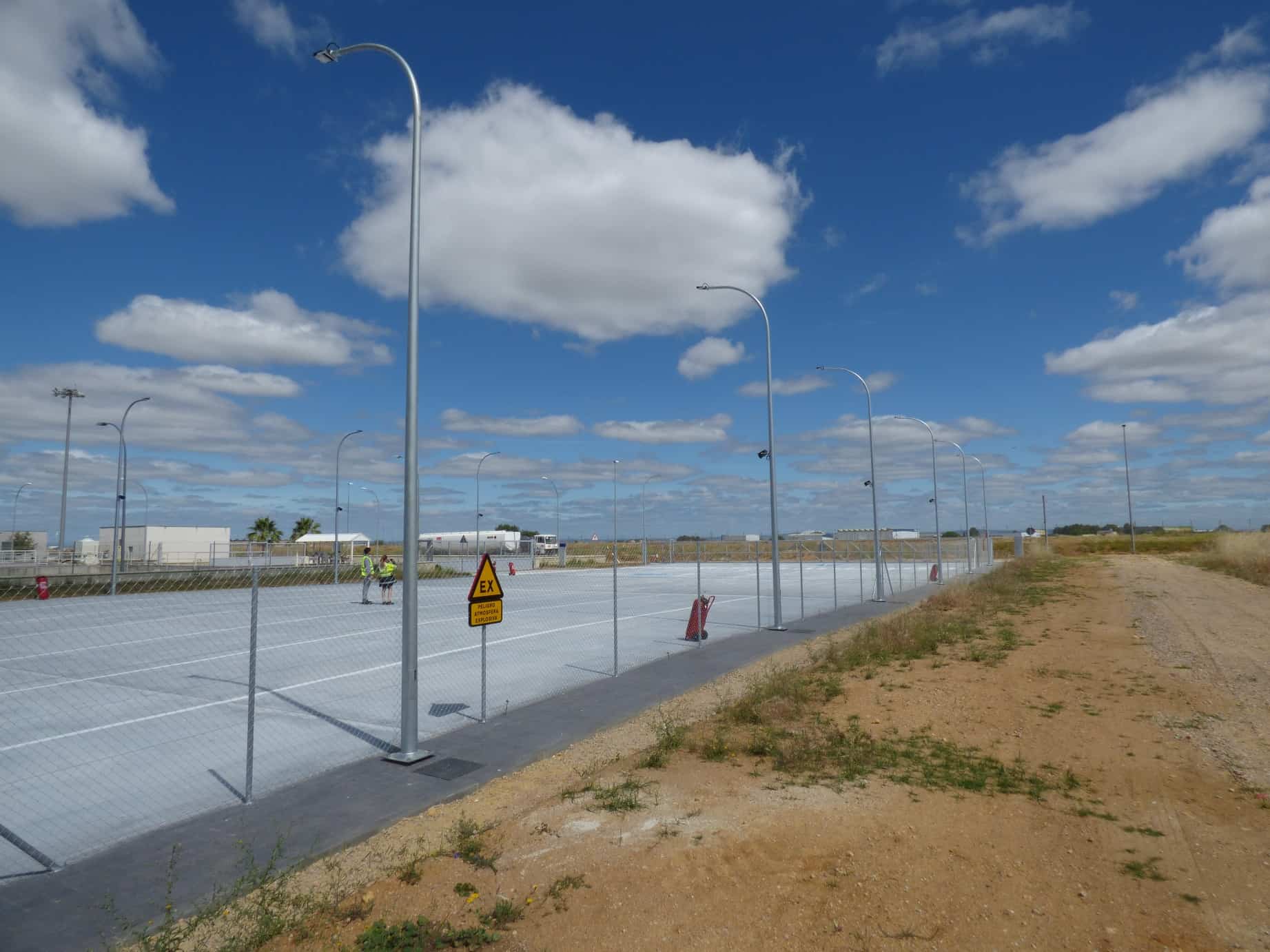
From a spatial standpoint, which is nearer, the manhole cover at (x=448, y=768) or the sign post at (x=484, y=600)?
the manhole cover at (x=448, y=768)

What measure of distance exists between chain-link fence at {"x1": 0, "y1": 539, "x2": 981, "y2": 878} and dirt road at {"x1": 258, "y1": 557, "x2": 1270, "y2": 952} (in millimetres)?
2621

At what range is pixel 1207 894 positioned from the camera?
5.20 m

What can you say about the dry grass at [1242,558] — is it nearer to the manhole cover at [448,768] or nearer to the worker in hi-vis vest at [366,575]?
the worker in hi-vis vest at [366,575]

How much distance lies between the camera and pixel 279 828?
6.48m

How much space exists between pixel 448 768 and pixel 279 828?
1.98 m

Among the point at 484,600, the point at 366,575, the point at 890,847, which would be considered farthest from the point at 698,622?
the point at 366,575

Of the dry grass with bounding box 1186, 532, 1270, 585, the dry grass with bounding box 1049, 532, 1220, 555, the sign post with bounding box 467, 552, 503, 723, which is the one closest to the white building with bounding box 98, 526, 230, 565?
the sign post with bounding box 467, 552, 503, 723

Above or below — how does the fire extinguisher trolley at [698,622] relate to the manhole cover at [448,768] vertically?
above

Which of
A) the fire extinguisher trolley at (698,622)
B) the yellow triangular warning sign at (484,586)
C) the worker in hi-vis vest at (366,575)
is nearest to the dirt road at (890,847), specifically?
the yellow triangular warning sign at (484,586)

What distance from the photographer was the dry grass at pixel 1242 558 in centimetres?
3997

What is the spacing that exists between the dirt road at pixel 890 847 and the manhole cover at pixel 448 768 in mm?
561

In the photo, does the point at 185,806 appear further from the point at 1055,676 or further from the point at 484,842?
the point at 1055,676

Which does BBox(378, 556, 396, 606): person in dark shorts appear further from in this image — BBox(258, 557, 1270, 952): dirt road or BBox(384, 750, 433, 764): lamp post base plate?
BBox(384, 750, 433, 764): lamp post base plate

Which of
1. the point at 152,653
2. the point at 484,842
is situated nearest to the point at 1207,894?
the point at 484,842
